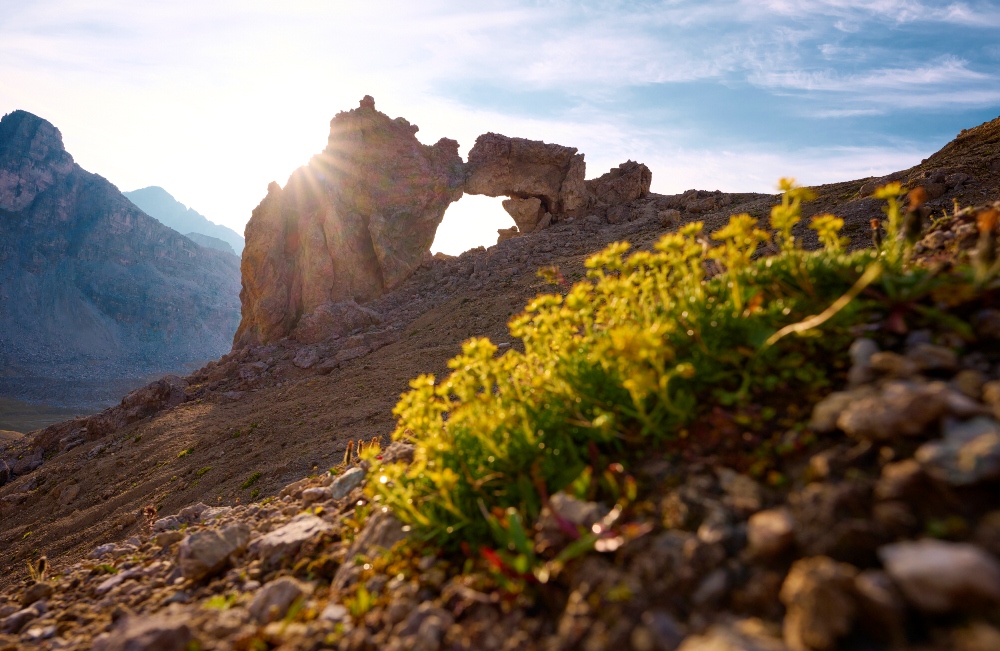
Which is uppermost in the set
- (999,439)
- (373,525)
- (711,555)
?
(999,439)

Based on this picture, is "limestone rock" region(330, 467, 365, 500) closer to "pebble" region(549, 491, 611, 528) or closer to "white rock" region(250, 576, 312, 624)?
"white rock" region(250, 576, 312, 624)

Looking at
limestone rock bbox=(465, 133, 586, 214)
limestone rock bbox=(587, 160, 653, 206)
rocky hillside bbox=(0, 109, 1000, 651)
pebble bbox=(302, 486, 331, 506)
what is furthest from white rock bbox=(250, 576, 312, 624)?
limestone rock bbox=(587, 160, 653, 206)

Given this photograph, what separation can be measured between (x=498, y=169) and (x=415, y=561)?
30221 millimetres

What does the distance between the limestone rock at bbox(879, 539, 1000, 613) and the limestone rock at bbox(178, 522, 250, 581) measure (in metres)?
3.95

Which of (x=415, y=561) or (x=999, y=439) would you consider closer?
(x=999, y=439)

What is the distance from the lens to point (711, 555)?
1785mm

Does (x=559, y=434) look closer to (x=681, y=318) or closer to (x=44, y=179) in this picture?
(x=681, y=318)

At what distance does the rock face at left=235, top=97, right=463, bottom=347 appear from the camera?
2795 centimetres

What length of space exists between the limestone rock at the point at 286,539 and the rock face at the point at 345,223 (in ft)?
80.8

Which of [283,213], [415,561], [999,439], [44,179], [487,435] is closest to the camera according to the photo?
[999,439]

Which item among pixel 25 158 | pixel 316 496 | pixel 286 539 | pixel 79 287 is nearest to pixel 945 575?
pixel 286 539

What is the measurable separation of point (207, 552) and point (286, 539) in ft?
1.87

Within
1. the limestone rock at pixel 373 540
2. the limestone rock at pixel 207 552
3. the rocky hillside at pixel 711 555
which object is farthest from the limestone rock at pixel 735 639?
the limestone rock at pixel 207 552

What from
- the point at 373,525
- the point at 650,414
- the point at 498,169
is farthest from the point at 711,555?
the point at 498,169
